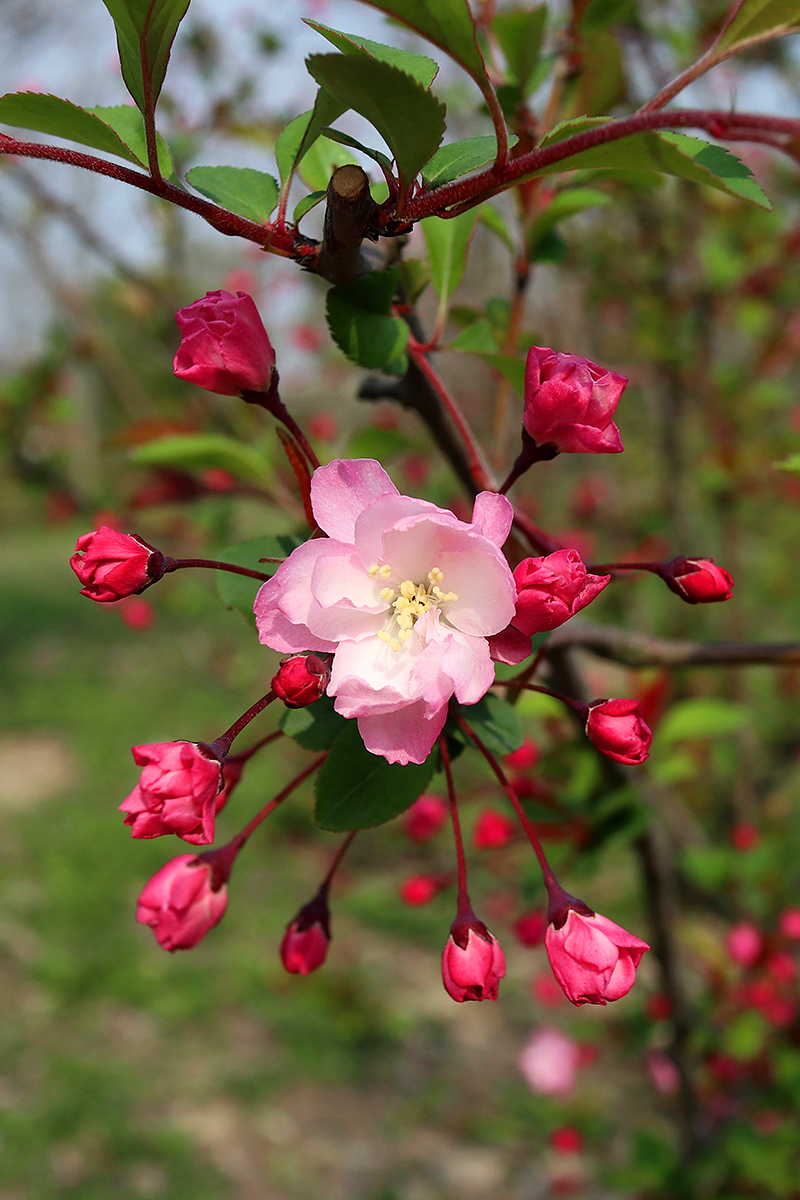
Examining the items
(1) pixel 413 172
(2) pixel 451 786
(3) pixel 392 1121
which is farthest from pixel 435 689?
(3) pixel 392 1121

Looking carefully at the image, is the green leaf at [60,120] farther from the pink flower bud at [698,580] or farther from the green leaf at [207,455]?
the green leaf at [207,455]

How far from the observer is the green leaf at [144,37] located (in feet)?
1.62

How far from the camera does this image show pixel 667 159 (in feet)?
1.62

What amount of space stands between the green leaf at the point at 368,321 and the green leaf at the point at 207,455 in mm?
718

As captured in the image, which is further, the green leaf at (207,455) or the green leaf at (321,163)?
the green leaf at (207,455)

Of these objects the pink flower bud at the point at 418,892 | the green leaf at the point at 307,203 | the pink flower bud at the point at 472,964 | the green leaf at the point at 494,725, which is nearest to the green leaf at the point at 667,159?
the green leaf at the point at 307,203

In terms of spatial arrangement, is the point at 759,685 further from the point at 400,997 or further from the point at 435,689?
the point at 435,689

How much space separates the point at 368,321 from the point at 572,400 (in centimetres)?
17

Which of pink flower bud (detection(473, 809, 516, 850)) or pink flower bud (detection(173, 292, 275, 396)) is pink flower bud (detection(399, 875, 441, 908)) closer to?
pink flower bud (detection(473, 809, 516, 850))

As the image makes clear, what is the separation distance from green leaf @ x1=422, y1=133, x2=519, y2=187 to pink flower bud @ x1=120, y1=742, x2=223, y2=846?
382 mm

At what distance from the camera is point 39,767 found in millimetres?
5539

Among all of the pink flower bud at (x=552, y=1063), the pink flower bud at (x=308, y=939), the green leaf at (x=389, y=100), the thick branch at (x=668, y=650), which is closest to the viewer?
the green leaf at (x=389, y=100)

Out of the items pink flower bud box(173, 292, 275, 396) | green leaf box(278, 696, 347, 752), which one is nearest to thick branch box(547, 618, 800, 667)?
green leaf box(278, 696, 347, 752)

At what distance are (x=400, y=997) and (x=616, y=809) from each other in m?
2.86
